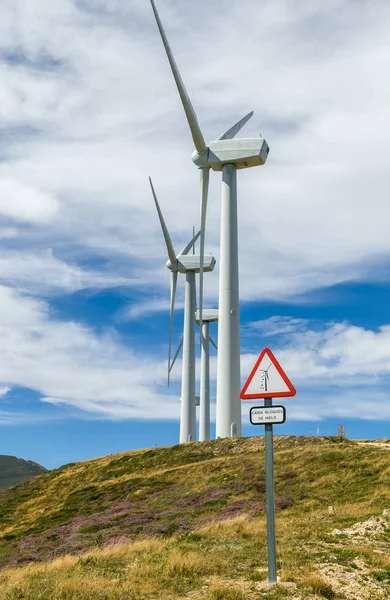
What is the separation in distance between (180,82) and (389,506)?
131 ft

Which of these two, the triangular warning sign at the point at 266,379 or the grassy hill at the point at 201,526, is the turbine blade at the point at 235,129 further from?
the triangular warning sign at the point at 266,379

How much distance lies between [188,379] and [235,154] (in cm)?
3253

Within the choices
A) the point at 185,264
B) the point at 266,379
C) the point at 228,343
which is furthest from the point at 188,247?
the point at 266,379

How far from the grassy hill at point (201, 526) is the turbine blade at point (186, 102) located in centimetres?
2668

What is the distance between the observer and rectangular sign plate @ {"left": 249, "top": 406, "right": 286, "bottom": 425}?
11.8 meters

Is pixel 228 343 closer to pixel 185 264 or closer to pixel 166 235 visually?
pixel 166 235

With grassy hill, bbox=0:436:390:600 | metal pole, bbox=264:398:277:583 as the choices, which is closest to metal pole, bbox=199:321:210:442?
grassy hill, bbox=0:436:390:600

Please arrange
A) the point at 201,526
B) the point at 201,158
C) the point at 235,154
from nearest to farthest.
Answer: the point at 201,526
the point at 235,154
the point at 201,158

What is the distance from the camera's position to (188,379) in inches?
3093

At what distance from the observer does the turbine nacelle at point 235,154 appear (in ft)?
183

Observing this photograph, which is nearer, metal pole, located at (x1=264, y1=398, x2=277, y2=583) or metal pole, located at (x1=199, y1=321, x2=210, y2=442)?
metal pole, located at (x1=264, y1=398, x2=277, y2=583)

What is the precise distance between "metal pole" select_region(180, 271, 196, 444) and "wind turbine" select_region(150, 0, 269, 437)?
24.0 meters

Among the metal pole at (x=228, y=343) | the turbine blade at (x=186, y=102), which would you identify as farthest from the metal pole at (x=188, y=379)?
the turbine blade at (x=186, y=102)

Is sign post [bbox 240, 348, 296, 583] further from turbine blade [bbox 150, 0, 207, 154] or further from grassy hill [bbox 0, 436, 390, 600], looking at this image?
turbine blade [bbox 150, 0, 207, 154]
